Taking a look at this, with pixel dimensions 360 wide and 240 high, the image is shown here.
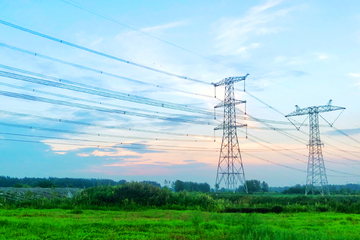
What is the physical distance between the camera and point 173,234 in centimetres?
1698

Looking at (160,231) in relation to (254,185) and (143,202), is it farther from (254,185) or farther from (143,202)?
(254,185)

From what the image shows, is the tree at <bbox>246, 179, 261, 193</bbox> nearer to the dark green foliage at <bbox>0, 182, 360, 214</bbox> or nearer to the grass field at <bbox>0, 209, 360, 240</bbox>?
the dark green foliage at <bbox>0, 182, 360, 214</bbox>

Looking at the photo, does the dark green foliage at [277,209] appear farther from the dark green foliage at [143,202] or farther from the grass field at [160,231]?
the grass field at [160,231]

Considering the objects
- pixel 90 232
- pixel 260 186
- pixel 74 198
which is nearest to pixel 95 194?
pixel 74 198

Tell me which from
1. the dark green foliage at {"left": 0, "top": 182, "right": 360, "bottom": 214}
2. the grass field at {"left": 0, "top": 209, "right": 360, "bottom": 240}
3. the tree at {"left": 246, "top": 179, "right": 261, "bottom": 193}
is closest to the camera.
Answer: the grass field at {"left": 0, "top": 209, "right": 360, "bottom": 240}

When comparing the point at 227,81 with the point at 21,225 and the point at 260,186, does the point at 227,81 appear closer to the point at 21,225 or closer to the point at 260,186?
the point at 21,225

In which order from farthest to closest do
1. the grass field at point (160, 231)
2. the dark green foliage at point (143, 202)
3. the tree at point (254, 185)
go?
the tree at point (254, 185) → the dark green foliage at point (143, 202) → the grass field at point (160, 231)

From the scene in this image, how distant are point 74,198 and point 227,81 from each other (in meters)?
28.2

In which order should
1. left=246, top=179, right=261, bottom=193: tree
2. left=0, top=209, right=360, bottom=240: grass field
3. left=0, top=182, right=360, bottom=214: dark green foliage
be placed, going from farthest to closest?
left=246, top=179, right=261, bottom=193: tree, left=0, top=182, right=360, bottom=214: dark green foliage, left=0, top=209, right=360, bottom=240: grass field

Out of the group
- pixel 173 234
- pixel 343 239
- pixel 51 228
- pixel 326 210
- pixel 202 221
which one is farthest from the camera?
pixel 326 210

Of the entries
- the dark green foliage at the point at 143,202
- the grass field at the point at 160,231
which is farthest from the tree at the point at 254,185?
the grass field at the point at 160,231

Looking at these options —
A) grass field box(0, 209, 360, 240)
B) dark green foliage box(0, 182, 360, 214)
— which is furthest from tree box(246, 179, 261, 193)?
grass field box(0, 209, 360, 240)

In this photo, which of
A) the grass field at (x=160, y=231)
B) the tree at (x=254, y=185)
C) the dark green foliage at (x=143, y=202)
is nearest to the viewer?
the grass field at (x=160, y=231)

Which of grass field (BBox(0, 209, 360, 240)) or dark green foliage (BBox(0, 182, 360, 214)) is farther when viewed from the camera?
dark green foliage (BBox(0, 182, 360, 214))
